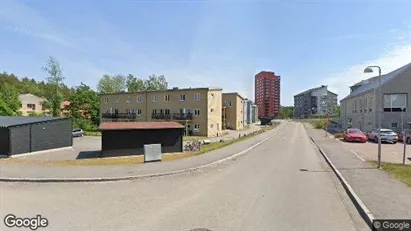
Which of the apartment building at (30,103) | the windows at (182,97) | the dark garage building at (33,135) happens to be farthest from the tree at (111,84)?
the dark garage building at (33,135)

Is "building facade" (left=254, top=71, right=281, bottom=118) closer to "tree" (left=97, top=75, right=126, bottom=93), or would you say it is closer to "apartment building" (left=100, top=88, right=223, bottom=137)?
"tree" (left=97, top=75, right=126, bottom=93)

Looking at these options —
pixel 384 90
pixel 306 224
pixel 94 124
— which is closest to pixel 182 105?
pixel 94 124

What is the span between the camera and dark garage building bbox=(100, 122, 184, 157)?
67.9ft

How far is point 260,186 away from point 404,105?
35.5m

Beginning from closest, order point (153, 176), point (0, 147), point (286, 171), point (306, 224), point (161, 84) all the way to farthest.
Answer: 1. point (306, 224)
2. point (153, 176)
3. point (286, 171)
4. point (0, 147)
5. point (161, 84)

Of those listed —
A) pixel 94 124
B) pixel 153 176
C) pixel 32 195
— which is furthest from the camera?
pixel 94 124

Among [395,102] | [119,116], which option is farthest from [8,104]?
[395,102]

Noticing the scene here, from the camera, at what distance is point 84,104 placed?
58562 mm

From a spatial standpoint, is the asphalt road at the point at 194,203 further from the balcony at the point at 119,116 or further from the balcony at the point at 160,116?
the balcony at the point at 119,116

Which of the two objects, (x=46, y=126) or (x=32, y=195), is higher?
(x=46, y=126)

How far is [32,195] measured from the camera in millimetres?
10188

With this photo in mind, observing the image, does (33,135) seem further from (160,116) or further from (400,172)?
(160,116)

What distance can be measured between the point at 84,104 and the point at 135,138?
1641 inches

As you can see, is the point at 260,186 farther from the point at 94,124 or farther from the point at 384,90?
the point at 94,124
